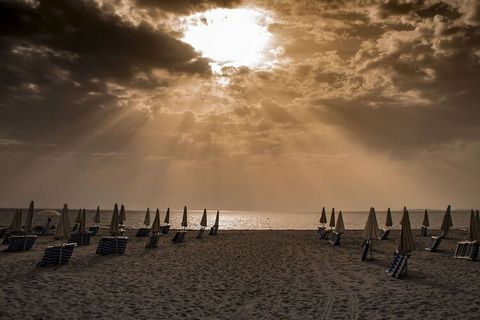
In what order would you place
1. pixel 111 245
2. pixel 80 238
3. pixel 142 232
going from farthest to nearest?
pixel 142 232
pixel 80 238
pixel 111 245

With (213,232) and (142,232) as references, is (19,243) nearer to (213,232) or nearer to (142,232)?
(142,232)

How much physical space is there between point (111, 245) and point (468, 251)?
728 inches

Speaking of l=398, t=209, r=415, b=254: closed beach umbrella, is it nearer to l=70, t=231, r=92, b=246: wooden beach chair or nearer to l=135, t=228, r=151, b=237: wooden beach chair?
l=70, t=231, r=92, b=246: wooden beach chair

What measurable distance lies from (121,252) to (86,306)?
1064cm

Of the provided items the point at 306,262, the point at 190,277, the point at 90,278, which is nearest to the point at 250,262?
the point at 306,262

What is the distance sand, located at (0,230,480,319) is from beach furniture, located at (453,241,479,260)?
2.67 feet

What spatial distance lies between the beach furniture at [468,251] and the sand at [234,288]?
0.81m

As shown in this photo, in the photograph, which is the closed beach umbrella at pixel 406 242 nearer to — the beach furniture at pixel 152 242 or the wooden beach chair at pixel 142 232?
the beach furniture at pixel 152 242

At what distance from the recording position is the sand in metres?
9.77

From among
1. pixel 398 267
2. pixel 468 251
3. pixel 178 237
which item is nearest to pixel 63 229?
pixel 178 237

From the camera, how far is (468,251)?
1909 centimetres

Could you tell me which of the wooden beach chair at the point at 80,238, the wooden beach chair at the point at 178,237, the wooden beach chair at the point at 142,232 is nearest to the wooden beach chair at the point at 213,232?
the wooden beach chair at the point at 142,232

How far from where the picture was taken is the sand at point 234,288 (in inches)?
385

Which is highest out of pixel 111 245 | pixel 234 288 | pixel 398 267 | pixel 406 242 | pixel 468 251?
pixel 406 242
